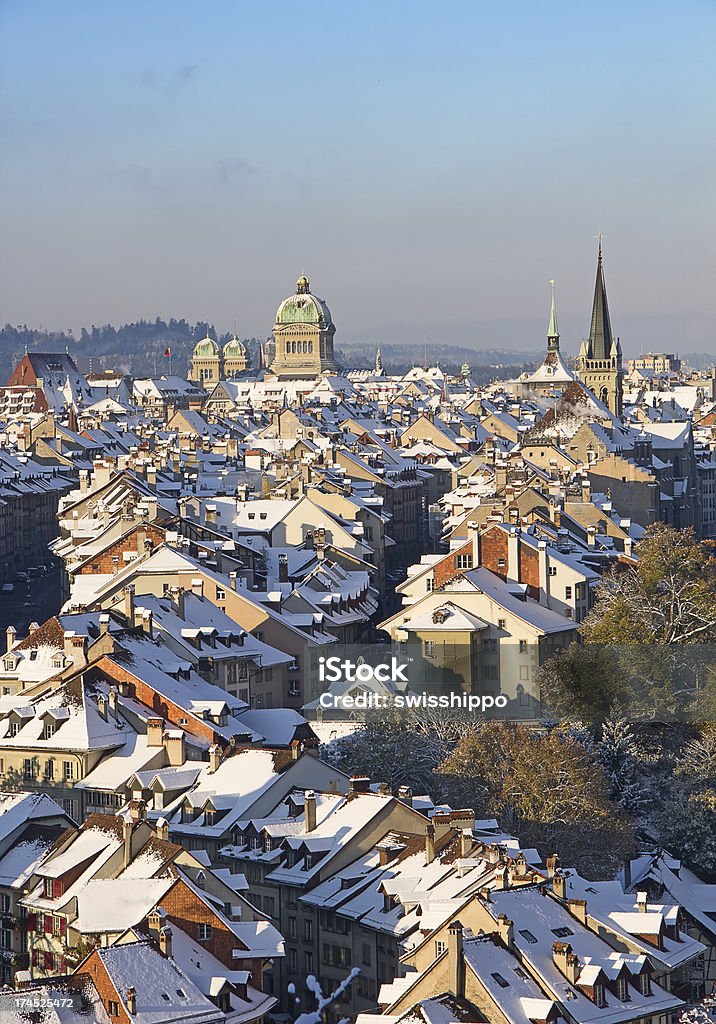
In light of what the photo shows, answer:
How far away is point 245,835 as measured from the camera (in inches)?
2341

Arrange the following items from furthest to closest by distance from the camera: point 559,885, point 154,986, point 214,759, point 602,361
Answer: point 602,361 < point 214,759 < point 559,885 < point 154,986

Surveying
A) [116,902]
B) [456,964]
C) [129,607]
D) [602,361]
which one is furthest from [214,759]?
[602,361]

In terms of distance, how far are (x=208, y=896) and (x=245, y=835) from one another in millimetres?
9225

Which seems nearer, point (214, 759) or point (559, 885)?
point (559, 885)

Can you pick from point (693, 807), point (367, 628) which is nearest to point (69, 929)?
point (693, 807)

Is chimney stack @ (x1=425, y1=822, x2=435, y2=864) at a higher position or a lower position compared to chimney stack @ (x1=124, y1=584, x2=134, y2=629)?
lower

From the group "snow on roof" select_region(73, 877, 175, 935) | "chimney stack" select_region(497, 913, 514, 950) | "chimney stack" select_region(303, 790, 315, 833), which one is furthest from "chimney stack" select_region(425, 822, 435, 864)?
"snow on roof" select_region(73, 877, 175, 935)

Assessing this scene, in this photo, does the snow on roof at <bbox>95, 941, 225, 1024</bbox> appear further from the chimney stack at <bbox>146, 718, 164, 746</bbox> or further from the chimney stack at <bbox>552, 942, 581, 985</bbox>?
the chimney stack at <bbox>146, 718, 164, 746</bbox>

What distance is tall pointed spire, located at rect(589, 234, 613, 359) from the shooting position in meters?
192

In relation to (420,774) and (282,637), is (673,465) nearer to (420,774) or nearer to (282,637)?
(282,637)

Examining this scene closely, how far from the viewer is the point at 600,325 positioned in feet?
643

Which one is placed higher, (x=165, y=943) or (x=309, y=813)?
(x=165, y=943)

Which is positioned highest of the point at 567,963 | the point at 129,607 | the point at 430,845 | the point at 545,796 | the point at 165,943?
the point at 129,607

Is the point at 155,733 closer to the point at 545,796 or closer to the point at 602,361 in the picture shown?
the point at 545,796
